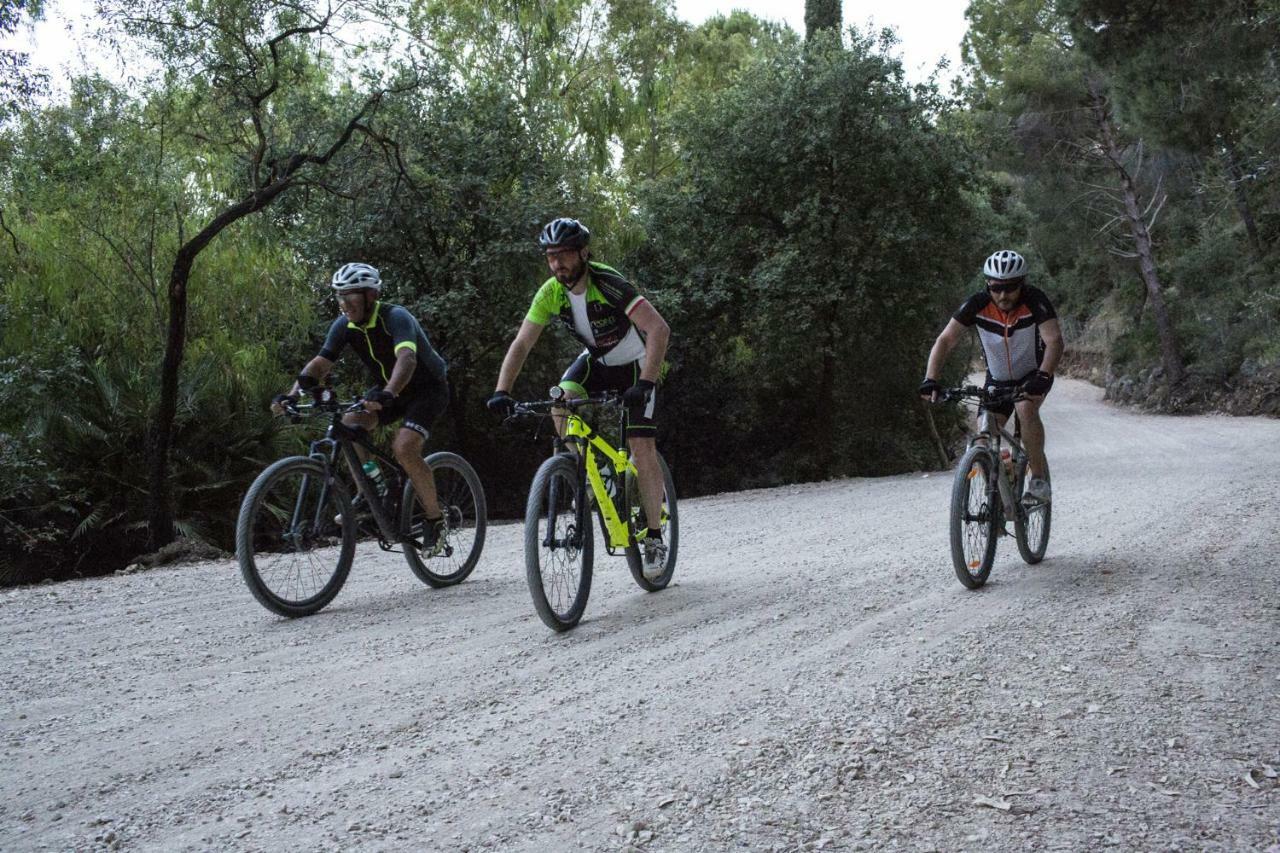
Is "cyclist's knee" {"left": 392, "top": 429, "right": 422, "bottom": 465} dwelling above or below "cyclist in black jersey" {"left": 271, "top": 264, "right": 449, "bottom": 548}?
below

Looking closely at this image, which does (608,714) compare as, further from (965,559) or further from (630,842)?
(965,559)

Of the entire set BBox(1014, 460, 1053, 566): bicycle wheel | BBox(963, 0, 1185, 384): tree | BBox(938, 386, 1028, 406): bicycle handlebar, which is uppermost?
BBox(963, 0, 1185, 384): tree

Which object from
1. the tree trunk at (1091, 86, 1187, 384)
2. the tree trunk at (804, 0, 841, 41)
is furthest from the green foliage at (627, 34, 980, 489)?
the tree trunk at (1091, 86, 1187, 384)

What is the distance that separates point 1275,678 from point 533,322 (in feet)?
13.5

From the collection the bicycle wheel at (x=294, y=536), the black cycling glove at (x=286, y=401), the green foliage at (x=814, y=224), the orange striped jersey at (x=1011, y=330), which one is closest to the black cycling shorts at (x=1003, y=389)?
the orange striped jersey at (x=1011, y=330)

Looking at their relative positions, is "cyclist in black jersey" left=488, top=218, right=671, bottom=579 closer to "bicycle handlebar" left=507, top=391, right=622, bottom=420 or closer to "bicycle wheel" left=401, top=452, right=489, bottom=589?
"bicycle handlebar" left=507, top=391, right=622, bottom=420

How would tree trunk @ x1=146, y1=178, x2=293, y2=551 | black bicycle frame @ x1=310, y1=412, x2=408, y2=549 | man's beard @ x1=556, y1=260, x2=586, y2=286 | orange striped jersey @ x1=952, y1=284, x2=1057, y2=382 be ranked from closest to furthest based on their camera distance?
man's beard @ x1=556, y1=260, x2=586, y2=286, black bicycle frame @ x1=310, y1=412, x2=408, y2=549, orange striped jersey @ x1=952, y1=284, x2=1057, y2=382, tree trunk @ x1=146, y1=178, x2=293, y2=551

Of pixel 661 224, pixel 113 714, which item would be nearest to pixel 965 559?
pixel 113 714

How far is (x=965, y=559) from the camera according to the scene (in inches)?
266

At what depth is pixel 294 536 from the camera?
6.90 m

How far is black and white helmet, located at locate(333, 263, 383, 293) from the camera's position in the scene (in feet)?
23.4

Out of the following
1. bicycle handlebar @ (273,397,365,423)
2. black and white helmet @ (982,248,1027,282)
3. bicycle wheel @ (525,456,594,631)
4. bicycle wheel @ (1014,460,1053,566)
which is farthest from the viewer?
bicycle wheel @ (1014,460,1053,566)

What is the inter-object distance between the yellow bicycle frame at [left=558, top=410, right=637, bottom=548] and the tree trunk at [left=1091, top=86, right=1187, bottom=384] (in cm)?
3807

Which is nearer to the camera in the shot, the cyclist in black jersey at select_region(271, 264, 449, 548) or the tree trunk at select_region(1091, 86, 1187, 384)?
the cyclist in black jersey at select_region(271, 264, 449, 548)
